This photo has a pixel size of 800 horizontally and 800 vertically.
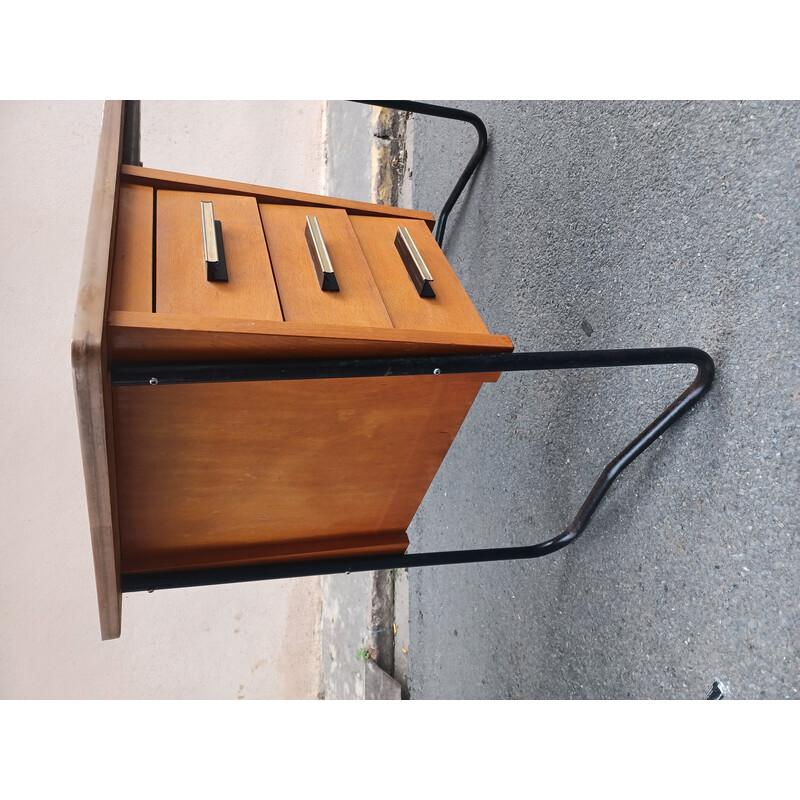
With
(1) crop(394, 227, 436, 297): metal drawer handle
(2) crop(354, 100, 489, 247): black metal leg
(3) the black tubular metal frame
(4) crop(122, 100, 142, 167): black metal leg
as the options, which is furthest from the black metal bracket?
(2) crop(354, 100, 489, 247): black metal leg

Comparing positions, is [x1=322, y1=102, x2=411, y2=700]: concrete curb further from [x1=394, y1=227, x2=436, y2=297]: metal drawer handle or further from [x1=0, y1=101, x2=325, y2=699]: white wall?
[x1=394, y1=227, x2=436, y2=297]: metal drawer handle

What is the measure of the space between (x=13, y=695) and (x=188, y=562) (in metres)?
1.24

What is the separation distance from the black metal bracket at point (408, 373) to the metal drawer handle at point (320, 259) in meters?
0.10

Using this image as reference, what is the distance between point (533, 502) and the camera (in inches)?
48.0

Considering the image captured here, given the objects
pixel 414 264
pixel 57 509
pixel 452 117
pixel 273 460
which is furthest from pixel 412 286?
pixel 57 509

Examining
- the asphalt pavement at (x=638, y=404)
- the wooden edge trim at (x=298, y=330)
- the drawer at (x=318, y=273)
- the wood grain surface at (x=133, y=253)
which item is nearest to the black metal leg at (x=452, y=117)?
the asphalt pavement at (x=638, y=404)

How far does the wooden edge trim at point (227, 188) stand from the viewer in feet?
2.51

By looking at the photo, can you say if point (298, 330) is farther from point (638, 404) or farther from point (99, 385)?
point (638, 404)

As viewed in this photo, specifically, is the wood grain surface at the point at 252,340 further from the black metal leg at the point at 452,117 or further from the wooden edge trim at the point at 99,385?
the black metal leg at the point at 452,117

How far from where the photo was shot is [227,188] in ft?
2.66

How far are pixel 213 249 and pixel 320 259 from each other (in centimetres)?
11

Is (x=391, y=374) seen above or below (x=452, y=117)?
below

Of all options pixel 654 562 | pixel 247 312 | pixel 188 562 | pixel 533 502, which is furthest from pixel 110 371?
pixel 533 502

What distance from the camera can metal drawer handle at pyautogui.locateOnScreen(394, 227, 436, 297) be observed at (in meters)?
0.73
